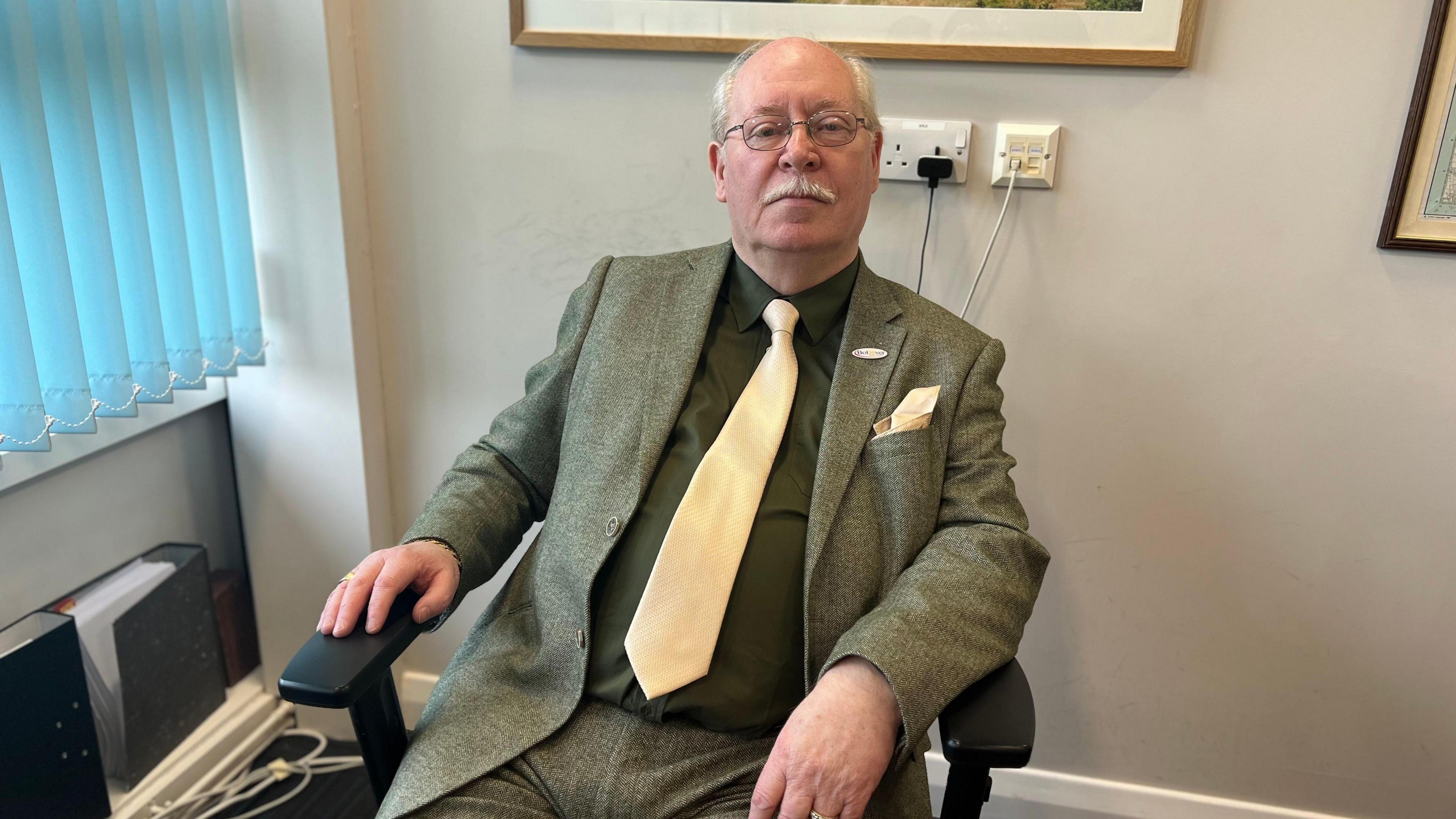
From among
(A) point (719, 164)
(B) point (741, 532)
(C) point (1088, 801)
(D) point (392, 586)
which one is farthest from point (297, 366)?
(C) point (1088, 801)

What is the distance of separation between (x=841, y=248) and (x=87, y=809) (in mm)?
1479

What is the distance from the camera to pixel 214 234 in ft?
4.96

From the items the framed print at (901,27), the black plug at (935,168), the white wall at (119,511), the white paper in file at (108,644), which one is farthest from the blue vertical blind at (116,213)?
the black plug at (935,168)

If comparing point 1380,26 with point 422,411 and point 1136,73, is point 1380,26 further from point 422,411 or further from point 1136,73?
point 422,411

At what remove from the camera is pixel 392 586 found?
1036mm

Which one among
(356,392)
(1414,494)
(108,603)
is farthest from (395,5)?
(1414,494)

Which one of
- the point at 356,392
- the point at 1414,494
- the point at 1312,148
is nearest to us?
the point at 1312,148

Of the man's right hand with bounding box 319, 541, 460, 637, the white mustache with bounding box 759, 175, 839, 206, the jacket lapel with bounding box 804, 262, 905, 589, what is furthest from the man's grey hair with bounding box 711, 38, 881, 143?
the man's right hand with bounding box 319, 541, 460, 637

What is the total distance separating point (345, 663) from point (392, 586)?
0.12m

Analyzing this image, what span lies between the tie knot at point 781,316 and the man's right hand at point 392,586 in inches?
20.3

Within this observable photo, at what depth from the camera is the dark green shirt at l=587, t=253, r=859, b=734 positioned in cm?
108

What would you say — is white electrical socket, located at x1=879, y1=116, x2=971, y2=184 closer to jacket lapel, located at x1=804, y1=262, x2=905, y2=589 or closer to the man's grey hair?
the man's grey hair

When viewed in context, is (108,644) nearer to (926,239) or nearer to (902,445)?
(902,445)

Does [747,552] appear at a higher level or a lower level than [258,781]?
higher
